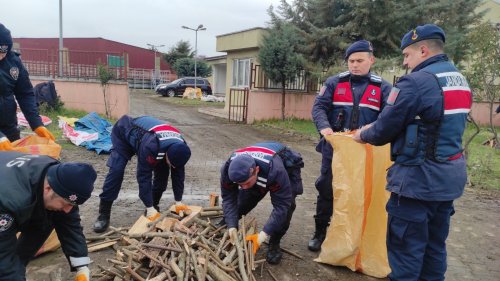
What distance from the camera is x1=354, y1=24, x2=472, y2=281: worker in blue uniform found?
2.62 metres

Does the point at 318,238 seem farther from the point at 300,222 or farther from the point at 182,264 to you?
the point at 182,264

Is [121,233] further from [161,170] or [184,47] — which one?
[184,47]

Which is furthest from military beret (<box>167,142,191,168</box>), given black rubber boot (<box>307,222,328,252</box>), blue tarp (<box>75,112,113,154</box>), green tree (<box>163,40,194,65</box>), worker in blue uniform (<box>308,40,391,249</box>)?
green tree (<box>163,40,194,65</box>)

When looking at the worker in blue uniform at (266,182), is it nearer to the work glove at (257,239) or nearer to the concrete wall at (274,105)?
the work glove at (257,239)

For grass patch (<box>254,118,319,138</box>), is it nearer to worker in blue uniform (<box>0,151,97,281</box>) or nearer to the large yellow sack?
the large yellow sack

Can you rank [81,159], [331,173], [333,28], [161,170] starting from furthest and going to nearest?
[333,28] → [81,159] → [161,170] → [331,173]

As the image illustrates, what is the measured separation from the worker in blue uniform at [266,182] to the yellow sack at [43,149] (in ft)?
4.96

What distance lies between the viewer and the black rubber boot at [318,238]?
13.0 ft

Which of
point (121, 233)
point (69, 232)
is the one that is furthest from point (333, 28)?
point (69, 232)

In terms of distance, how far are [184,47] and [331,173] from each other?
40390mm

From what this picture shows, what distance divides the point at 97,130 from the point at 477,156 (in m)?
8.71

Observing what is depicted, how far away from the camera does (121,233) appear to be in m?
3.87

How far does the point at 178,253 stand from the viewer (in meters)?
3.19

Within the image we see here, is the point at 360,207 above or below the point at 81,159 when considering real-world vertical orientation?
above
